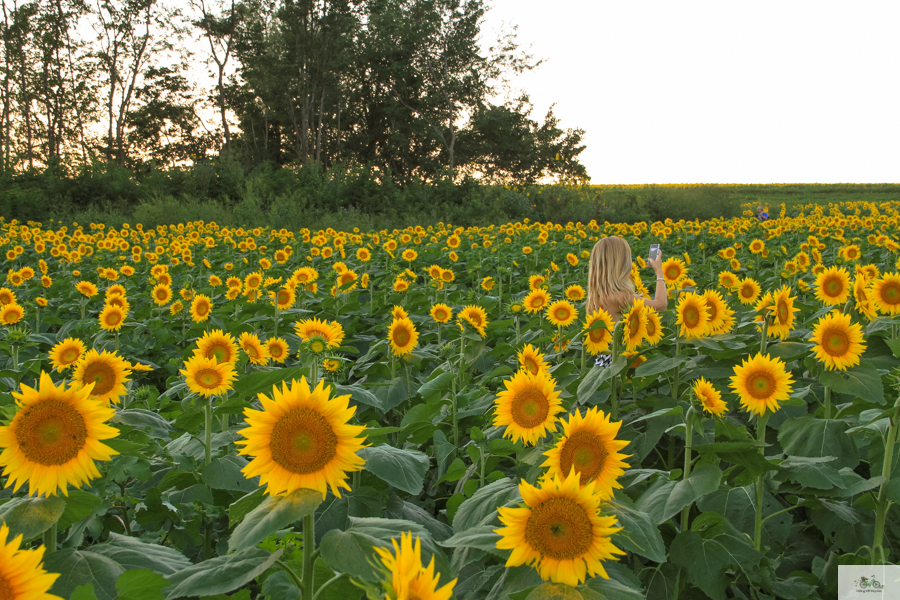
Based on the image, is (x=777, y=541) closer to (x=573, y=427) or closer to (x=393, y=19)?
(x=573, y=427)

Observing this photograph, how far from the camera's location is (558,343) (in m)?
3.91

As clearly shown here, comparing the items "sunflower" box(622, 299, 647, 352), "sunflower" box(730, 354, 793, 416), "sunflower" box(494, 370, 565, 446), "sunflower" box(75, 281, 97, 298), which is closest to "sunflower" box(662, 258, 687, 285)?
"sunflower" box(622, 299, 647, 352)

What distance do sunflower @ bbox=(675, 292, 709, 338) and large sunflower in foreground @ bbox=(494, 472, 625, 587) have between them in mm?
1690

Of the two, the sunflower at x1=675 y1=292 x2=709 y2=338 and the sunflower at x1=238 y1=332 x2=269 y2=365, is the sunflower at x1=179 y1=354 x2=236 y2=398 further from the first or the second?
the sunflower at x1=675 y1=292 x2=709 y2=338

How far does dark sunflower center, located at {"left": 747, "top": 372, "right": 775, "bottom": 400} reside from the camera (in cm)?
211

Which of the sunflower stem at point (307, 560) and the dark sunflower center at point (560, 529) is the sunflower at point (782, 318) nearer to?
the dark sunflower center at point (560, 529)

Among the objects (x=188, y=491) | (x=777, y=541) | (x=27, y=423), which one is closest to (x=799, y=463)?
(x=777, y=541)

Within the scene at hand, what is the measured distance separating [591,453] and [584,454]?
Result: 2 cm

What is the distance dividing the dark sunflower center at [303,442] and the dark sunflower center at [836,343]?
2039mm

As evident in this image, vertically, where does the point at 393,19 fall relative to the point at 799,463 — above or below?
above

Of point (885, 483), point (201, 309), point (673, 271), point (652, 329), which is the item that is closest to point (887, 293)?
point (652, 329)

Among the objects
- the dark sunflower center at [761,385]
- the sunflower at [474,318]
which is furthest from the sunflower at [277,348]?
the dark sunflower center at [761,385]

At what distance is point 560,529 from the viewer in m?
1.16

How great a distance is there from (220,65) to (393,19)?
1038 cm
